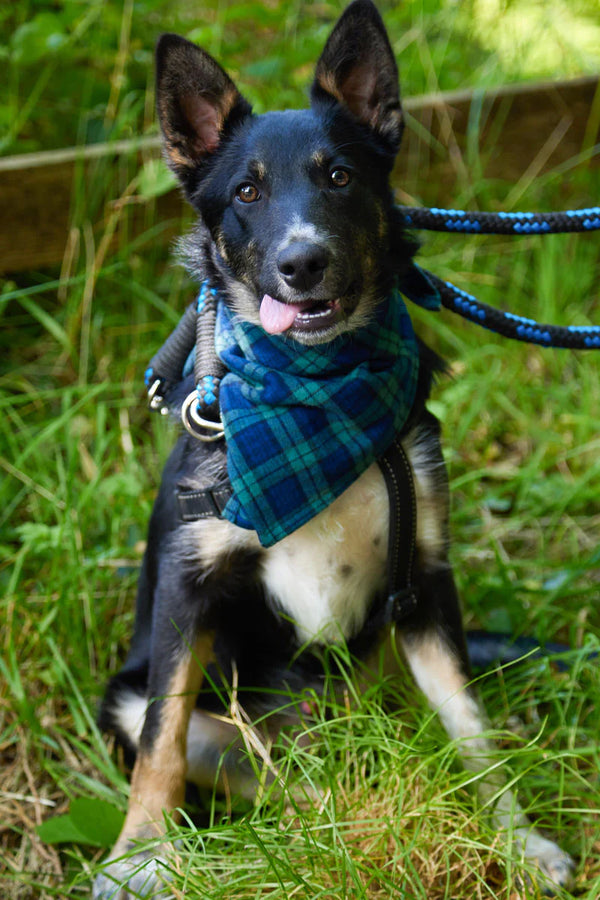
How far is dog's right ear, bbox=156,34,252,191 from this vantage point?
205 centimetres

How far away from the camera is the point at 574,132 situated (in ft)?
14.6

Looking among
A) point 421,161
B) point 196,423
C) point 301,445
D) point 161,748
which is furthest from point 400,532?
point 421,161

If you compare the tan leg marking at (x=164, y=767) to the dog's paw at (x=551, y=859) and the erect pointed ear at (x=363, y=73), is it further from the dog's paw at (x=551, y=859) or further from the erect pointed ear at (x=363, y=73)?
the erect pointed ear at (x=363, y=73)

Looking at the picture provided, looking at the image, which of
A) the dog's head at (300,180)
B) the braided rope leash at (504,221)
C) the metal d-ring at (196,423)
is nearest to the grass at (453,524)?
the metal d-ring at (196,423)

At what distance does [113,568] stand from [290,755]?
4.25ft

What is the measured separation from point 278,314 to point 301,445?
11.9 inches

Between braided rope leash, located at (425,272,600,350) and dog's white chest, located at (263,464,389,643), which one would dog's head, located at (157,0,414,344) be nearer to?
braided rope leash, located at (425,272,600,350)

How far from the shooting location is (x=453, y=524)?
11.0 feet

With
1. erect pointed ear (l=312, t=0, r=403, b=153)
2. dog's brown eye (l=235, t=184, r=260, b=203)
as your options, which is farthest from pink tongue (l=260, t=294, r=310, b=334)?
erect pointed ear (l=312, t=0, r=403, b=153)

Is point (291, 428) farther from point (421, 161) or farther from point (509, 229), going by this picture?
point (421, 161)

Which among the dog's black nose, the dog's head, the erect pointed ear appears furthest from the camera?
the erect pointed ear

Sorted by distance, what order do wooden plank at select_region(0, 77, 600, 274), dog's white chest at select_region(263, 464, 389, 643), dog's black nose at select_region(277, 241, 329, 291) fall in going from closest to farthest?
dog's black nose at select_region(277, 241, 329, 291) → dog's white chest at select_region(263, 464, 389, 643) → wooden plank at select_region(0, 77, 600, 274)

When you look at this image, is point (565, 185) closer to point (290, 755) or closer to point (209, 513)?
point (209, 513)

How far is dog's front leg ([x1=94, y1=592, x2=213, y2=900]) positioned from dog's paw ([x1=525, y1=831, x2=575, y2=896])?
86 centimetres
